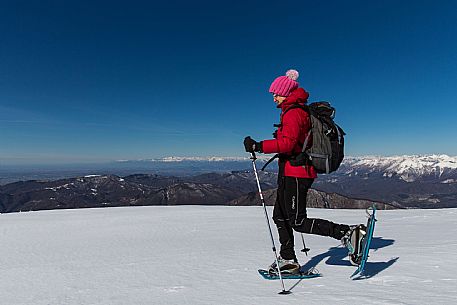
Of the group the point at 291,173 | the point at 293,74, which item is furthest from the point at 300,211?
the point at 293,74

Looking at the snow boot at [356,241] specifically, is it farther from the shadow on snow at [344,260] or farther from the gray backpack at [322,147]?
the gray backpack at [322,147]

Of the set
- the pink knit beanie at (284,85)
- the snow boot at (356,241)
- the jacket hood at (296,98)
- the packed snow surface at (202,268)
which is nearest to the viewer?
the packed snow surface at (202,268)

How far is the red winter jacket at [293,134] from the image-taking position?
148 inches

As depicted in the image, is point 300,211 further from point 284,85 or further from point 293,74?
point 293,74

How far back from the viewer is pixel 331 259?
200 inches

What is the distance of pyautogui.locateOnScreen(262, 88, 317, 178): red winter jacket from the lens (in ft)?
12.3

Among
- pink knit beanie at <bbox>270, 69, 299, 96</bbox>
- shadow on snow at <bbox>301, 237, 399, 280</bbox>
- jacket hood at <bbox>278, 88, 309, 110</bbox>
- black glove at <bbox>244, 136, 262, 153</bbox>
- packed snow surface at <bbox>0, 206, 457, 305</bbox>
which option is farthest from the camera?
shadow on snow at <bbox>301, 237, 399, 280</bbox>

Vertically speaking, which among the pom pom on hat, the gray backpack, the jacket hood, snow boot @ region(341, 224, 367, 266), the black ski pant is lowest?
snow boot @ region(341, 224, 367, 266)

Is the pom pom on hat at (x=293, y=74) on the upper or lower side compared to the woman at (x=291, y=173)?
upper

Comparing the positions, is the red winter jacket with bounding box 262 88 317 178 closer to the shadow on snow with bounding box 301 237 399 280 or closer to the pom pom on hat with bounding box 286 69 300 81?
the pom pom on hat with bounding box 286 69 300 81

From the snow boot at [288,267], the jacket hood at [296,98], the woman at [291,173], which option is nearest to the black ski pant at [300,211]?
the woman at [291,173]

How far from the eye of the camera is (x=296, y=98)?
4020 mm

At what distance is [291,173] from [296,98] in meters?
0.92

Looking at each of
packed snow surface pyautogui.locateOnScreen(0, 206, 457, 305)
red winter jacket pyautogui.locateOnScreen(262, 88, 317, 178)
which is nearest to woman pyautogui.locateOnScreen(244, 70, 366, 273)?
red winter jacket pyautogui.locateOnScreen(262, 88, 317, 178)
